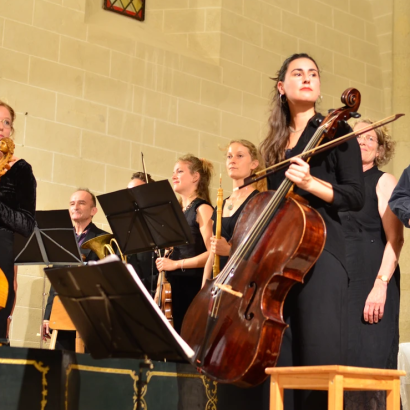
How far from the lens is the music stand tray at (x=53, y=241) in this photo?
455 centimetres

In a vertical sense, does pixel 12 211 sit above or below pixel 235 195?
below

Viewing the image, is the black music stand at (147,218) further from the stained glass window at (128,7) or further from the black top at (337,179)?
the stained glass window at (128,7)

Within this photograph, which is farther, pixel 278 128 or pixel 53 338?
pixel 53 338

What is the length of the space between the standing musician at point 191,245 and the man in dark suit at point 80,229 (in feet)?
3.50

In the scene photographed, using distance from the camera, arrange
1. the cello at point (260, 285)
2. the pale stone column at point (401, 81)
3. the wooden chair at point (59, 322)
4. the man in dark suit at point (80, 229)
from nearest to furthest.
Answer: the cello at point (260, 285), the wooden chair at point (59, 322), the man in dark suit at point (80, 229), the pale stone column at point (401, 81)

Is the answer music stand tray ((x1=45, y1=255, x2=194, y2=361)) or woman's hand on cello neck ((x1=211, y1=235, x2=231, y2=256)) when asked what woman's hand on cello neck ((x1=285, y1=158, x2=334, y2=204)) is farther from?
woman's hand on cello neck ((x1=211, y1=235, x2=231, y2=256))

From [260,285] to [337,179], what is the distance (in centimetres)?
54

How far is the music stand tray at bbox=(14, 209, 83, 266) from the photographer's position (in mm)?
4551

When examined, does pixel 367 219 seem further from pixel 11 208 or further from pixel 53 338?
pixel 53 338

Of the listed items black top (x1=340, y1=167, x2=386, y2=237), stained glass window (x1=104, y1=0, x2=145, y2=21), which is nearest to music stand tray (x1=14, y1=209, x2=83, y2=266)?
black top (x1=340, y1=167, x2=386, y2=237)

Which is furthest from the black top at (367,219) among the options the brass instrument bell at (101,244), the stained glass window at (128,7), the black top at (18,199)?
the stained glass window at (128,7)

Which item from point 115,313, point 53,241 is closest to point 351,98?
point 115,313

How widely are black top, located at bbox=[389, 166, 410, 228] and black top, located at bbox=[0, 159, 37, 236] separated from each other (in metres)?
1.59

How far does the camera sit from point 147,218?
399 centimetres
